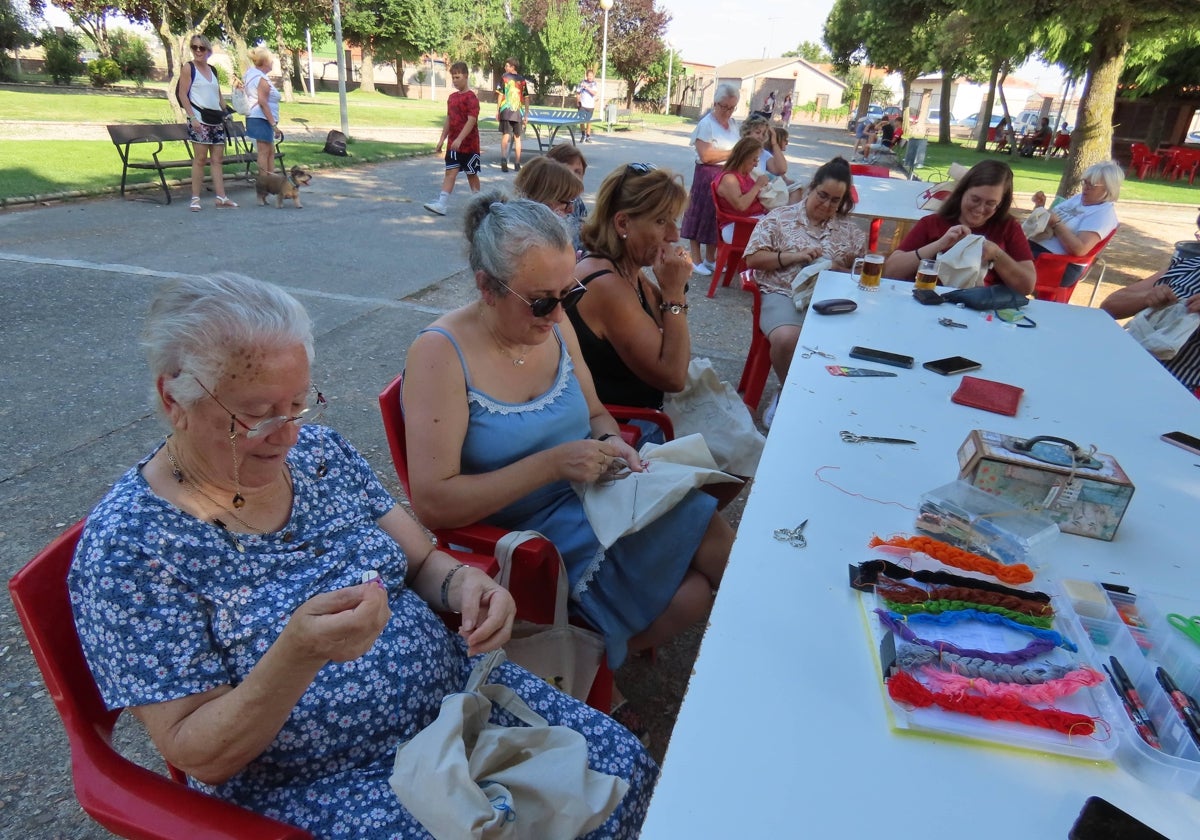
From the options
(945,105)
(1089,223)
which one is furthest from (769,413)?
(945,105)

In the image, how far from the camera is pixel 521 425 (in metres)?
2.08

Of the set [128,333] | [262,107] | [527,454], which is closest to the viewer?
[527,454]

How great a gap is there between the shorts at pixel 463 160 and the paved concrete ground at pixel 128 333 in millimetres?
733

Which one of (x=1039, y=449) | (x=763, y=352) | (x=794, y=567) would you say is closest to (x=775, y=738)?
(x=794, y=567)

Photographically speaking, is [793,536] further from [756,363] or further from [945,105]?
[945,105]

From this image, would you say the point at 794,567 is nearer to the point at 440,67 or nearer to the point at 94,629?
the point at 94,629

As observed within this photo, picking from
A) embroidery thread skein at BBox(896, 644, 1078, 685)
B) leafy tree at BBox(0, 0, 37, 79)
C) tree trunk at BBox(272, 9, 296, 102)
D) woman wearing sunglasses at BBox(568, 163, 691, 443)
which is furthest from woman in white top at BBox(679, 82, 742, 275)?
leafy tree at BBox(0, 0, 37, 79)

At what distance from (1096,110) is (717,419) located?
474 inches

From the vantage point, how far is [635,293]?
8.98ft

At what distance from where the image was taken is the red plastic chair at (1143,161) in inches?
875

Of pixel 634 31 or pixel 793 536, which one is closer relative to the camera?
pixel 793 536

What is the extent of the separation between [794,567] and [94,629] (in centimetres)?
126

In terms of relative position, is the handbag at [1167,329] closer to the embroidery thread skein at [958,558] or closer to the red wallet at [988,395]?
the red wallet at [988,395]

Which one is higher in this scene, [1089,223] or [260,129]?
[260,129]
